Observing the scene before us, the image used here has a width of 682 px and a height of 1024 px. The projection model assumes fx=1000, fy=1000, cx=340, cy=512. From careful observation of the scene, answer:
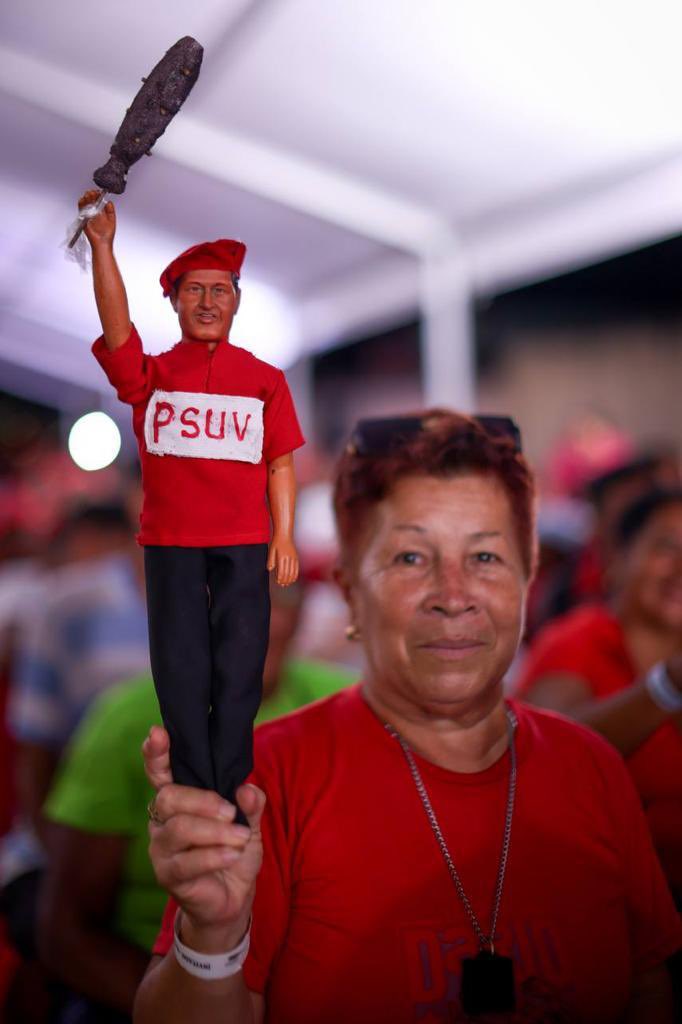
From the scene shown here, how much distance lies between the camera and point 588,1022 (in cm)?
132

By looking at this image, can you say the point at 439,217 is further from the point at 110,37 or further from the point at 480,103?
the point at 110,37

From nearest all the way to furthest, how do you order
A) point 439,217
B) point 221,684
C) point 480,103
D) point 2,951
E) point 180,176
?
point 221,684 < point 180,176 < point 480,103 < point 2,951 < point 439,217

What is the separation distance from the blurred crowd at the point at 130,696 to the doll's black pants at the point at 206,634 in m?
0.78

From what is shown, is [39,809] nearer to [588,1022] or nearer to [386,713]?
[386,713]

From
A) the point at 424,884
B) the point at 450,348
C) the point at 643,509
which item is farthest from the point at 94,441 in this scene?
the point at 450,348

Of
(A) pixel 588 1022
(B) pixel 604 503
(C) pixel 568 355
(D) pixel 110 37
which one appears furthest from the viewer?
(C) pixel 568 355

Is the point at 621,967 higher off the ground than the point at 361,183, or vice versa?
the point at 361,183

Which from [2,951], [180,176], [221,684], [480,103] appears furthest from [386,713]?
[2,951]

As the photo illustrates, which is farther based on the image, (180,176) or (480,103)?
(480,103)

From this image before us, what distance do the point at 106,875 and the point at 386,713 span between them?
0.84m

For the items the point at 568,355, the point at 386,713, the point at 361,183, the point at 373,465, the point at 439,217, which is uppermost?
the point at 568,355

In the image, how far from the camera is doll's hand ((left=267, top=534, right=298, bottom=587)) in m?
0.86

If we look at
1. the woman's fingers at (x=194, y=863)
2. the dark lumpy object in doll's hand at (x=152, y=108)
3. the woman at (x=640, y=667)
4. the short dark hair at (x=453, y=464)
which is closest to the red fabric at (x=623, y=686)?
the woman at (x=640, y=667)

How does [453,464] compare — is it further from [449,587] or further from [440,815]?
[440,815]
